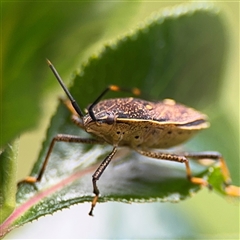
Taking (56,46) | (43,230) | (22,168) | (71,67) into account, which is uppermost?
(56,46)

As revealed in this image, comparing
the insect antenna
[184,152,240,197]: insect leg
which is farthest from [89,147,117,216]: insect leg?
[184,152,240,197]: insect leg

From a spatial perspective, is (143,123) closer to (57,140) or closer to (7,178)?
(57,140)

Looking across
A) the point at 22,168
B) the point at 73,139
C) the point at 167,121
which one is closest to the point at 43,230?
the point at 73,139

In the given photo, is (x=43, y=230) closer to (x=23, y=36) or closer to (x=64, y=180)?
(x=64, y=180)

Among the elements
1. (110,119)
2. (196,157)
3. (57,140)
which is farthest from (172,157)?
(57,140)

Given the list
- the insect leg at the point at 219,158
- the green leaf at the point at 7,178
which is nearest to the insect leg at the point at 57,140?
the green leaf at the point at 7,178

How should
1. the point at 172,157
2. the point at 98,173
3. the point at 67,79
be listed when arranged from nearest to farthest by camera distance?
1. the point at 98,173
2. the point at 67,79
3. the point at 172,157
